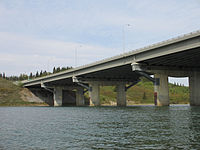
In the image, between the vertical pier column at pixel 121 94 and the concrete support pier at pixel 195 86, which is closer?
the concrete support pier at pixel 195 86

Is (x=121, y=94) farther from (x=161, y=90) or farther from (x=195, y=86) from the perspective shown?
(x=161, y=90)

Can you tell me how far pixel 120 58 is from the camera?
80000 mm

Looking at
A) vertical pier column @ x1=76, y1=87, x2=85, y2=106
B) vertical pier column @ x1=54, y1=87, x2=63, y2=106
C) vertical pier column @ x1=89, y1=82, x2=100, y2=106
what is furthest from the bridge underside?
vertical pier column @ x1=54, y1=87, x2=63, y2=106

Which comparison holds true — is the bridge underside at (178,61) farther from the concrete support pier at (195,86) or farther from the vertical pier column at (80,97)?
the vertical pier column at (80,97)

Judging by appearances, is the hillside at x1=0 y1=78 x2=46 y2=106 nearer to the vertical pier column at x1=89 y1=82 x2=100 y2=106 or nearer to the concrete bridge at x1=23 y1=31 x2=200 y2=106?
the concrete bridge at x1=23 y1=31 x2=200 y2=106

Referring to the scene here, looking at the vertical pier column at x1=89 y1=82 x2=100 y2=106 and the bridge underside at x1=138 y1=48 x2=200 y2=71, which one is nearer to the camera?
the bridge underside at x1=138 y1=48 x2=200 y2=71

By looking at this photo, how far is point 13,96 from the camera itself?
141 metres

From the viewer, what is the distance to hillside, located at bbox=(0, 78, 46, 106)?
447ft

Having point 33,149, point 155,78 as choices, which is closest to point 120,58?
point 155,78

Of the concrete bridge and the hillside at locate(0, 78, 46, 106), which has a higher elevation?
the concrete bridge

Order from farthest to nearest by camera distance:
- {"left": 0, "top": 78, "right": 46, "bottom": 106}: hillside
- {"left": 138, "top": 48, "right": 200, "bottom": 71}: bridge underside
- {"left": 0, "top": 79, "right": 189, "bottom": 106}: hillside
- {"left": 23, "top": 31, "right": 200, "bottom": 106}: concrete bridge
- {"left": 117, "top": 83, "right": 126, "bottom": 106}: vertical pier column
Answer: {"left": 0, "top": 79, "right": 189, "bottom": 106}: hillside < {"left": 0, "top": 78, "right": 46, "bottom": 106}: hillside < {"left": 117, "top": 83, "right": 126, "bottom": 106}: vertical pier column < {"left": 138, "top": 48, "right": 200, "bottom": 71}: bridge underside < {"left": 23, "top": 31, "right": 200, "bottom": 106}: concrete bridge

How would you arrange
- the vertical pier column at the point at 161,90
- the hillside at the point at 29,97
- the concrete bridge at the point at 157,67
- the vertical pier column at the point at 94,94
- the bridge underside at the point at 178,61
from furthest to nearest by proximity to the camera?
the hillside at the point at 29,97 < the vertical pier column at the point at 94,94 < the vertical pier column at the point at 161,90 < the bridge underside at the point at 178,61 < the concrete bridge at the point at 157,67

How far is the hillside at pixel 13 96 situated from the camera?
136125 mm

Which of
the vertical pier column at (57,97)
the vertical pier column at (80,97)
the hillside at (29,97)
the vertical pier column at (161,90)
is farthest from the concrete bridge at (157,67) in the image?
the hillside at (29,97)
